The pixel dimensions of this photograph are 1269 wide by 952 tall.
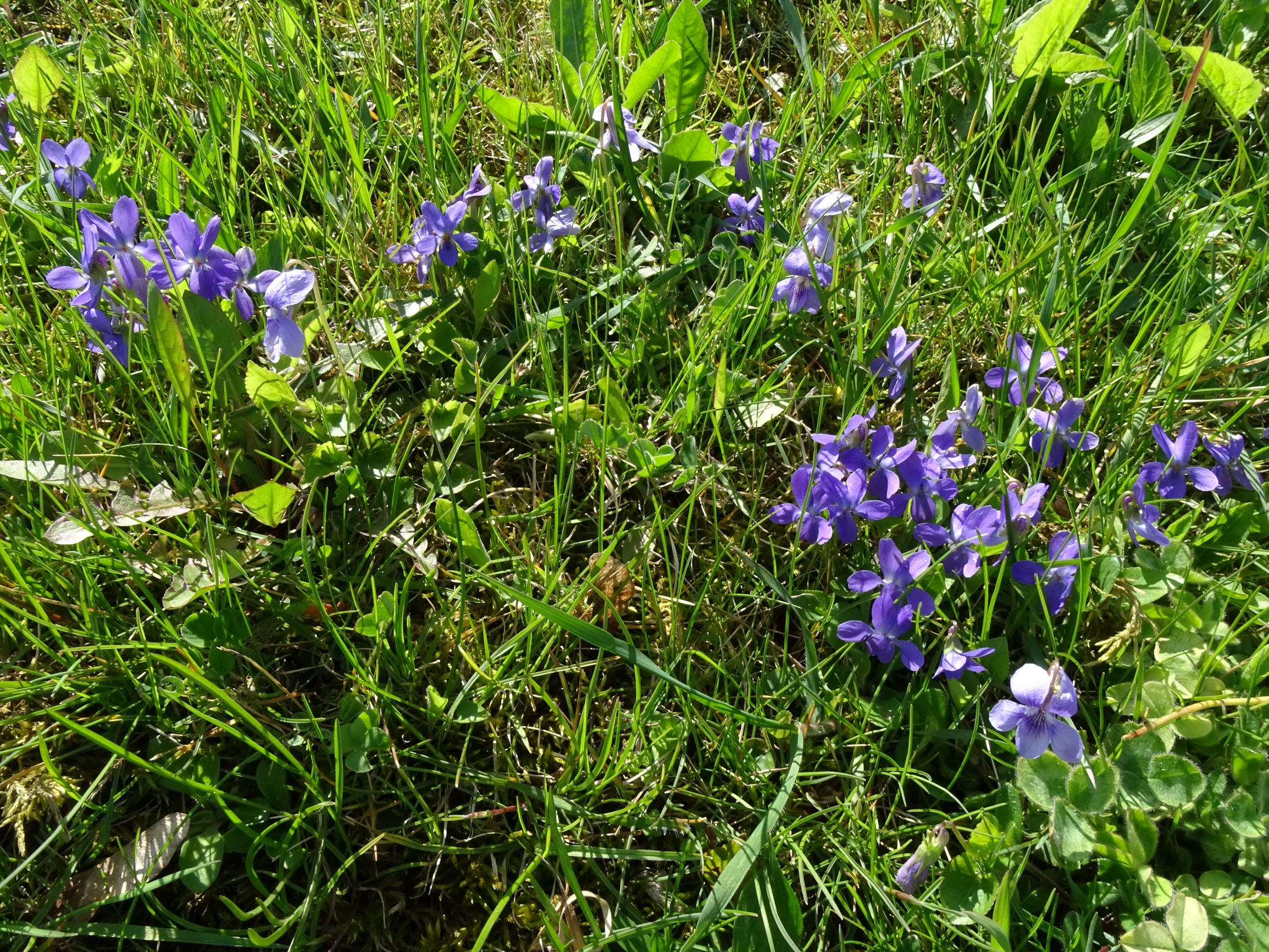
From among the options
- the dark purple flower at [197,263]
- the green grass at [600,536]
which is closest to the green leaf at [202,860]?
the green grass at [600,536]

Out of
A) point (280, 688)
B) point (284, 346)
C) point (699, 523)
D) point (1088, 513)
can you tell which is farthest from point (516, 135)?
point (1088, 513)

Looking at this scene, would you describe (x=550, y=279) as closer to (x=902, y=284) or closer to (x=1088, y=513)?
(x=902, y=284)

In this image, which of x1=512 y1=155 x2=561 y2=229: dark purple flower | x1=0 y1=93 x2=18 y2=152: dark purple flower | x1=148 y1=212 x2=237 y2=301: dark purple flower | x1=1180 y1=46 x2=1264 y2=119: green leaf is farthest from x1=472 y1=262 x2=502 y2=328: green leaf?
x1=1180 y1=46 x2=1264 y2=119: green leaf

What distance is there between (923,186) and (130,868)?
184cm

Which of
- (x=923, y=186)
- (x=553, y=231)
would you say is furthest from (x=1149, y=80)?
(x=553, y=231)

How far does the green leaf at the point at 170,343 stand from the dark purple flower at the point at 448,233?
0.47 m

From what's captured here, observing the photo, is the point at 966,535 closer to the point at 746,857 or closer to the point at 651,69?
the point at 746,857

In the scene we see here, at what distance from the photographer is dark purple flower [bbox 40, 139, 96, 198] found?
5.80ft

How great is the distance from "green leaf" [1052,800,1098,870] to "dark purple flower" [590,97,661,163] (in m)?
1.40

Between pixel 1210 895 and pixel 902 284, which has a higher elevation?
pixel 902 284

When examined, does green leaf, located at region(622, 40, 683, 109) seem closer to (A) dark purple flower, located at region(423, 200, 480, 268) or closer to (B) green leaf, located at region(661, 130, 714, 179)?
(B) green leaf, located at region(661, 130, 714, 179)

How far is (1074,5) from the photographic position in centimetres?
211

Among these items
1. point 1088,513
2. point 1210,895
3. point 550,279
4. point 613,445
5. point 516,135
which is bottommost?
point 1210,895

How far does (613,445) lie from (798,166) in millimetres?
740
